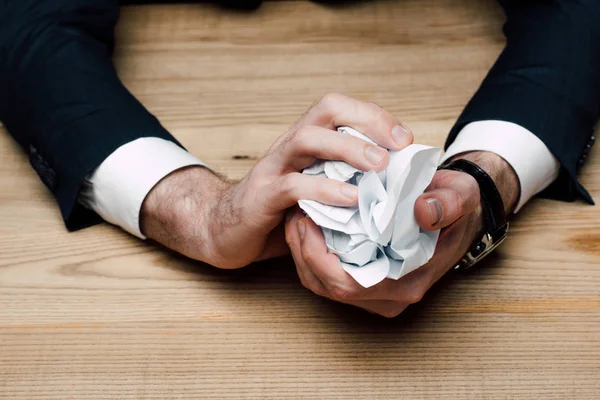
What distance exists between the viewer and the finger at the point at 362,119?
2.18ft

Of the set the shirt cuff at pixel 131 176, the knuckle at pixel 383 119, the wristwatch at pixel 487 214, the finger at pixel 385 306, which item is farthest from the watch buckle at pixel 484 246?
the shirt cuff at pixel 131 176

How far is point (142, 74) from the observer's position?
1.14 m

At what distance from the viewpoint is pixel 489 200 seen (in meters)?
0.80

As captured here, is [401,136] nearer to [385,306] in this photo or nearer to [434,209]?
[434,209]

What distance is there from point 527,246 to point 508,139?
13 cm

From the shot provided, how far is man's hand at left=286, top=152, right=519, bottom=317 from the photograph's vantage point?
65 centimetres

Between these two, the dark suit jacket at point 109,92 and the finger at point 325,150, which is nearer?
the finger at point 325,150

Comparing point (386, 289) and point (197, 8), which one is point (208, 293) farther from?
point (197, 8)

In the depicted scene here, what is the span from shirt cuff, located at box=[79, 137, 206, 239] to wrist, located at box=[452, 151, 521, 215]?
342 millimetres

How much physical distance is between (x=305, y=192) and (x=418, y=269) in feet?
0.46

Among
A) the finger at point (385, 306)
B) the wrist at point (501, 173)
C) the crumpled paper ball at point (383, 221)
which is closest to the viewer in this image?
the crumpled paper ball at point (383, 221)

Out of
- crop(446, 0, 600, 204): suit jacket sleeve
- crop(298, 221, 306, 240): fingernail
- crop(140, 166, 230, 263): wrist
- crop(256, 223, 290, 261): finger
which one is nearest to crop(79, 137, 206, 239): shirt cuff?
crop(140, 166, 230, 263): wrist

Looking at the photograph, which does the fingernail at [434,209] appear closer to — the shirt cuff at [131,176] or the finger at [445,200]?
the finger at [445,200]

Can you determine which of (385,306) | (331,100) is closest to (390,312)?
(385,306)
